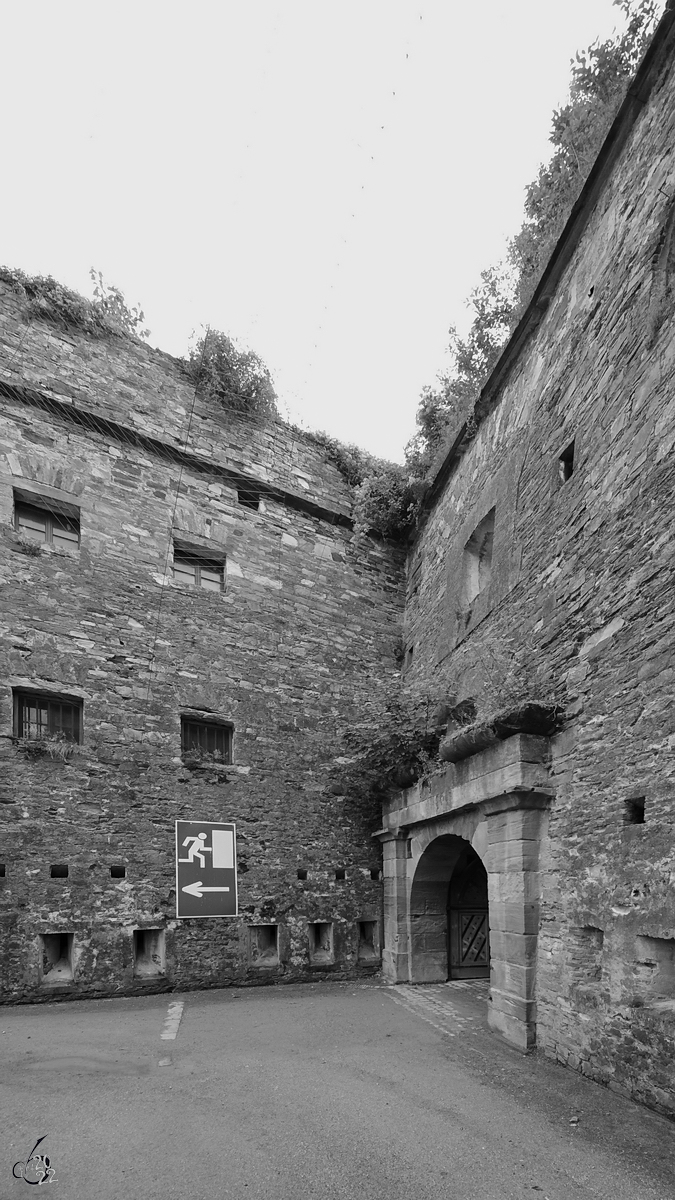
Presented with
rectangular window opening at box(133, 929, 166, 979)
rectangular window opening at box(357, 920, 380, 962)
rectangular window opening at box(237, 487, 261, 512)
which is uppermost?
rectangular window opening at box(237, 487, 261, 512)

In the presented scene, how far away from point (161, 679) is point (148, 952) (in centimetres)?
315

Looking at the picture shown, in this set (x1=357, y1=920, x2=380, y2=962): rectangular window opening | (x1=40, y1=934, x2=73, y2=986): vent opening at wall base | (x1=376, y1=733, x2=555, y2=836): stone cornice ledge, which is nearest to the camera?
(x1=376, y1=733, x2=555, y2=836): stone cornice ledge

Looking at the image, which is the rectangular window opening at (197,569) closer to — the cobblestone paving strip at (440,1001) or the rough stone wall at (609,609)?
the rough stone wall at (609,609)

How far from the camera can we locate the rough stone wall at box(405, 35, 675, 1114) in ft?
14.4

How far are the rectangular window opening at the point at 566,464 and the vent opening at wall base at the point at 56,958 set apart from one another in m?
7.03

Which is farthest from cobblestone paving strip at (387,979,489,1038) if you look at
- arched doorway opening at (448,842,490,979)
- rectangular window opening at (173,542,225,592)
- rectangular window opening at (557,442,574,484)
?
rectangular window opening at (173,542,225,592)

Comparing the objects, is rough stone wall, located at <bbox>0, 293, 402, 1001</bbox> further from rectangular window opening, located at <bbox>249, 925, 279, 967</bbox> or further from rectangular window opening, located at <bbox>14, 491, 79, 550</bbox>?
rectangular window opening, located at <bbox>14, 491, 79, 550</bbox>

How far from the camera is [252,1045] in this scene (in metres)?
5.69

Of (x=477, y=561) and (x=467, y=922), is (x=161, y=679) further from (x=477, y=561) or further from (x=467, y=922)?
(x=467, y=922)

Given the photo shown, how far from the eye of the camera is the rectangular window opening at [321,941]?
884 centimetres

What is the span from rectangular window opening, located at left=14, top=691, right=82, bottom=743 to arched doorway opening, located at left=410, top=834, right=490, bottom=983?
446 centimetres

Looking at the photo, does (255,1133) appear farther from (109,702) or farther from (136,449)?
(136,449)

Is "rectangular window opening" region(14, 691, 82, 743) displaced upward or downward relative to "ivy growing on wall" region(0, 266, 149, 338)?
downward

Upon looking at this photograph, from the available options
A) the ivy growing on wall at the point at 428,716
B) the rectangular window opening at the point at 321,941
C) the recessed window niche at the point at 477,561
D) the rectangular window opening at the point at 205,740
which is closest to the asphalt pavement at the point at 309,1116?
the rectangular window opening at the point at 321,941
